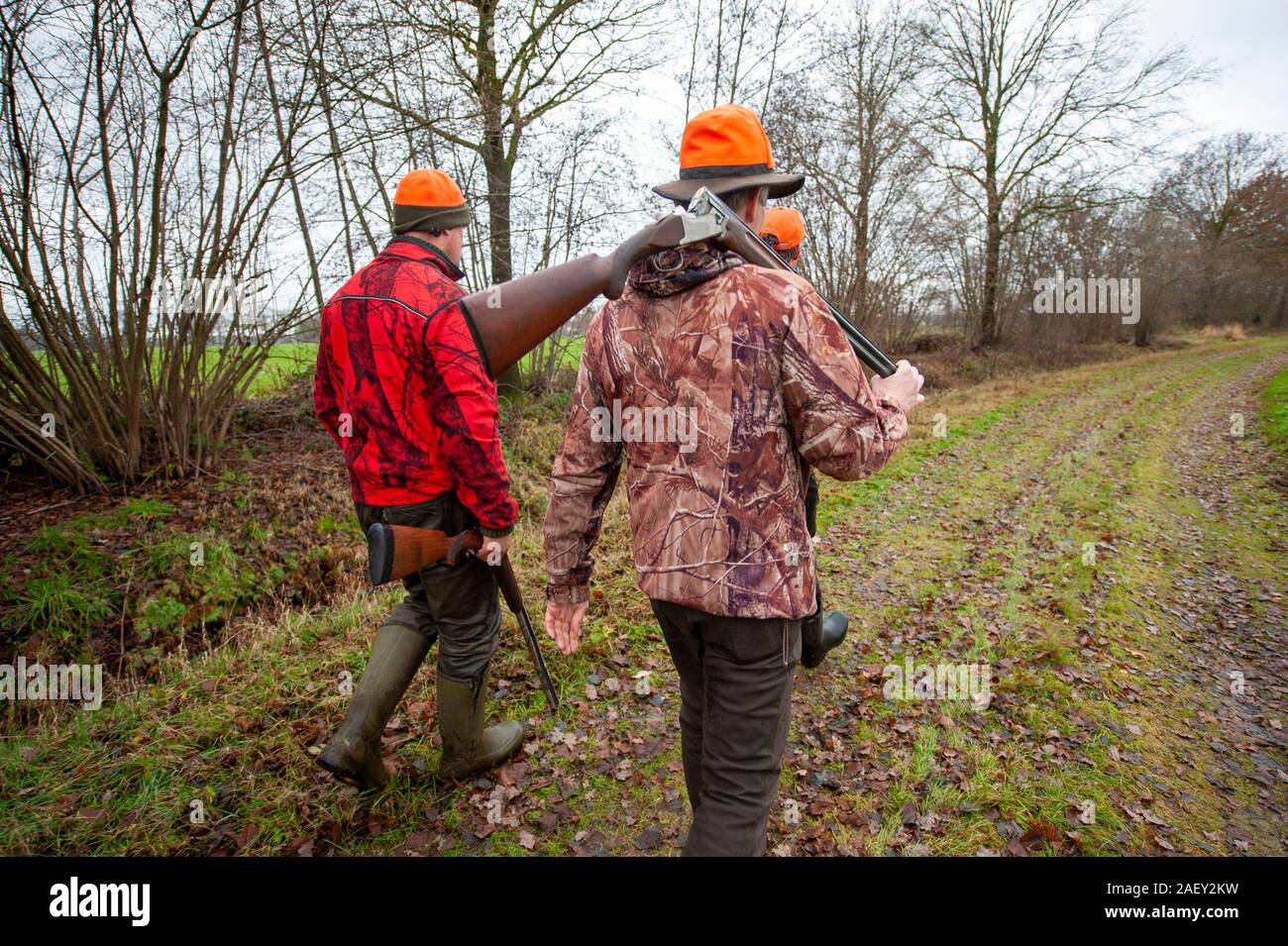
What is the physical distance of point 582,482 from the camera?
6.26 ft

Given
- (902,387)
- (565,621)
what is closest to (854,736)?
(565,621)

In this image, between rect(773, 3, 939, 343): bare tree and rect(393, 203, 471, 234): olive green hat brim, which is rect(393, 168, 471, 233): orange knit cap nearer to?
rect(393, 203, 471, 234): olive green hat brim

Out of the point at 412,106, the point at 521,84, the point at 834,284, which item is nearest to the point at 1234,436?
the point at 834,284

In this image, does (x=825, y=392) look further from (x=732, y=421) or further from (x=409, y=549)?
(x=409, y=549)

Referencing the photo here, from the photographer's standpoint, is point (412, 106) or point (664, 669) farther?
point (412, 106)

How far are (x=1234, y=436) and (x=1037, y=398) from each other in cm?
447

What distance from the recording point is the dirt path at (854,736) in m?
2.69

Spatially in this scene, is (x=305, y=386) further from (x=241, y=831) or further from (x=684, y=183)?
(x=684, y=183)

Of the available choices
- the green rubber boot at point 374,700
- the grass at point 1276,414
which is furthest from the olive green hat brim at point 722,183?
the grass at point 1276,414
